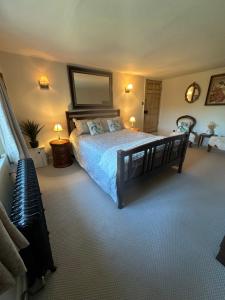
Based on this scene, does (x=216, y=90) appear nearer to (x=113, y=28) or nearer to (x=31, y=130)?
(x=113, y=28)

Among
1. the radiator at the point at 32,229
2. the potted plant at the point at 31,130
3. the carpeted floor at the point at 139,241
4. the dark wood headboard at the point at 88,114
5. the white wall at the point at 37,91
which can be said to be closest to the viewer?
the radiator at the point at 32,229

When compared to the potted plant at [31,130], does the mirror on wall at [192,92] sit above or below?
above

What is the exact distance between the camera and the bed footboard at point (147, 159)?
181 cm

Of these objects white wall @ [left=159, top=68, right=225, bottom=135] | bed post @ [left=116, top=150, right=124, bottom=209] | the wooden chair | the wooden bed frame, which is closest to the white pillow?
the wooden bed frame

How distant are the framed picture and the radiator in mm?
5207

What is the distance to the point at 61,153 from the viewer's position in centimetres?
313

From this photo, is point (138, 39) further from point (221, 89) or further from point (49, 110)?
point (221, 89)

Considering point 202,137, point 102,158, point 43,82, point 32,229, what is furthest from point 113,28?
point 202,137

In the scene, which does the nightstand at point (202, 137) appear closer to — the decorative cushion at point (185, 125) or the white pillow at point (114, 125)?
the decorative cushion at point (185, 125)

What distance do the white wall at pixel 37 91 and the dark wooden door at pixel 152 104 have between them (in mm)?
3202

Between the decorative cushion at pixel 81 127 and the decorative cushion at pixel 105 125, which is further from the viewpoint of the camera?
the decorative cushion at pixel 105 125

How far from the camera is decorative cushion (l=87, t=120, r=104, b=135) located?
130 inches

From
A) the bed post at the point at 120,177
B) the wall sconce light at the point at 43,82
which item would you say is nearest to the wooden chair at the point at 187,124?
the bed post at the point at 120,177

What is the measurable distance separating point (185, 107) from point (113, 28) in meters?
4.11
